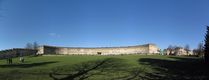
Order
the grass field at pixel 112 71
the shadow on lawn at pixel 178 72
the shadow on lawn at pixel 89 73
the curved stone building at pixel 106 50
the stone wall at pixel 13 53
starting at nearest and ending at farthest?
the shadow on lawn at pixel 178 72 → the grass field at pixel 112 71 → the shadow on lawn at pixel 89 73 → the stone wall at pixel 13 53 → the curved stone building at pixel 106 50

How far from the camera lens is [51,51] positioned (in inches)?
3903

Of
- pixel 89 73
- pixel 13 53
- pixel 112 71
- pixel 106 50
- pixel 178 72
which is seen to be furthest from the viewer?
pixel 106 50

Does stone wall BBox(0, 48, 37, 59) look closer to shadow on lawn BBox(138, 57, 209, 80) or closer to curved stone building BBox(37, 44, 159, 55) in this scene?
curved stone building BBox(37, 44, 159, 55)

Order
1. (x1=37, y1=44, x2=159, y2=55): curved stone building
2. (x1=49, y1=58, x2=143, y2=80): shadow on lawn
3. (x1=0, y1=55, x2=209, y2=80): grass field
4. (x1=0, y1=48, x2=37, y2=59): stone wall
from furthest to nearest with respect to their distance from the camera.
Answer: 1. (x1=37, y1=44, x2=159, y2=55): curved stone building
2. (x1=0, y1=48, x2=37, y2=59): stone wall
3. (x1=49, y1=58, x2=143, y2=80): shadow on lawn
4. (x1=0, y1=55, x2=209, y2=80): grass field

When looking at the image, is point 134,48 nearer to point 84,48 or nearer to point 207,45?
point 84,48

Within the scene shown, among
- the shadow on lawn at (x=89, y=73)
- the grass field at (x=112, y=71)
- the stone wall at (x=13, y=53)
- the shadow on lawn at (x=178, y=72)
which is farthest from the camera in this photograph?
the stone wall at (x=13, y=53)

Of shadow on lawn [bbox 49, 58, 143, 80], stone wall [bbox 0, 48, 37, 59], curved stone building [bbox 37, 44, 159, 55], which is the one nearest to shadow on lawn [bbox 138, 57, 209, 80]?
shadow on lawn [bbox 49, 58, 143, 80]

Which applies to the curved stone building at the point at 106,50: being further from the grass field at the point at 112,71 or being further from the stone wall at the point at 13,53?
the grass field at the point at 112,71

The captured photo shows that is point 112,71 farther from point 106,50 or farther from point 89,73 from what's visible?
point 106,50

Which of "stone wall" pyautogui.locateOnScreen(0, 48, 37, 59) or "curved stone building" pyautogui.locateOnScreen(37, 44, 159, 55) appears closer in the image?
"stone wall" pyautogui.locateOnScreen(0, 48, 37, 59)

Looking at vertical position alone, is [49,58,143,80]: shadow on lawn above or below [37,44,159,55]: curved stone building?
below

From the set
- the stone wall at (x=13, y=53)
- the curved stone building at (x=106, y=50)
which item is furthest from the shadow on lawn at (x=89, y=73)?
the curved stone building at (x=106, y=50)

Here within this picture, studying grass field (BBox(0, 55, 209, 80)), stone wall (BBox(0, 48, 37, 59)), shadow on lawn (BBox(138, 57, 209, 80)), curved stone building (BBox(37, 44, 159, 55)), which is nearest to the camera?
A: shadow on lawn (BBox(138, 57, 209, 80))

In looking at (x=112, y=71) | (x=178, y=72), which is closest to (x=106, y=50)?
(x=112, y=71)
